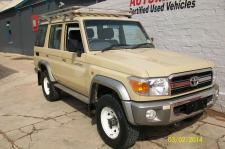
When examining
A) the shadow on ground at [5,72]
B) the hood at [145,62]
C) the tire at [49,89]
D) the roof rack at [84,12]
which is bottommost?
the shadow on ground at [5,72]

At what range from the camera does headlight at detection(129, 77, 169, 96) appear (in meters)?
4.11

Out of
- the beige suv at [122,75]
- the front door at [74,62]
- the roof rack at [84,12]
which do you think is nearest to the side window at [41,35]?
the roof rack at [84,12]

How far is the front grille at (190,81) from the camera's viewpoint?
4.28 metres

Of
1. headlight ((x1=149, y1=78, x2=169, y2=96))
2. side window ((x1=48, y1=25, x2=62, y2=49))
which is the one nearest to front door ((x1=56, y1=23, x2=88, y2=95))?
side window ((x1=48, y1=25, x2=62, y2=49))

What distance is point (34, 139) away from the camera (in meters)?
5.31

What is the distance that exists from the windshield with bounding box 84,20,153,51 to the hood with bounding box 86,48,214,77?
0.24 metres

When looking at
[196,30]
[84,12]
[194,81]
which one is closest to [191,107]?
[194,81]

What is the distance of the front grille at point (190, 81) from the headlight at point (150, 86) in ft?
0.42

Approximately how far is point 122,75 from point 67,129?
6.59 ft

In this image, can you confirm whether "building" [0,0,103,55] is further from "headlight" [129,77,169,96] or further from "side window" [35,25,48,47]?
"headlight" [129,77,169,96]

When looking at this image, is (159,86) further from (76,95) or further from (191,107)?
(76,95)

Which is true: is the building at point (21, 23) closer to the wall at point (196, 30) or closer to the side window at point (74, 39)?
the wall at point (196, 30)

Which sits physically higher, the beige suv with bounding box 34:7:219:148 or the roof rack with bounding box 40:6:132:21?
the roof rack with bounding box 40:6:132:21

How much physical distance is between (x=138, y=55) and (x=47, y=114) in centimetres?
282
